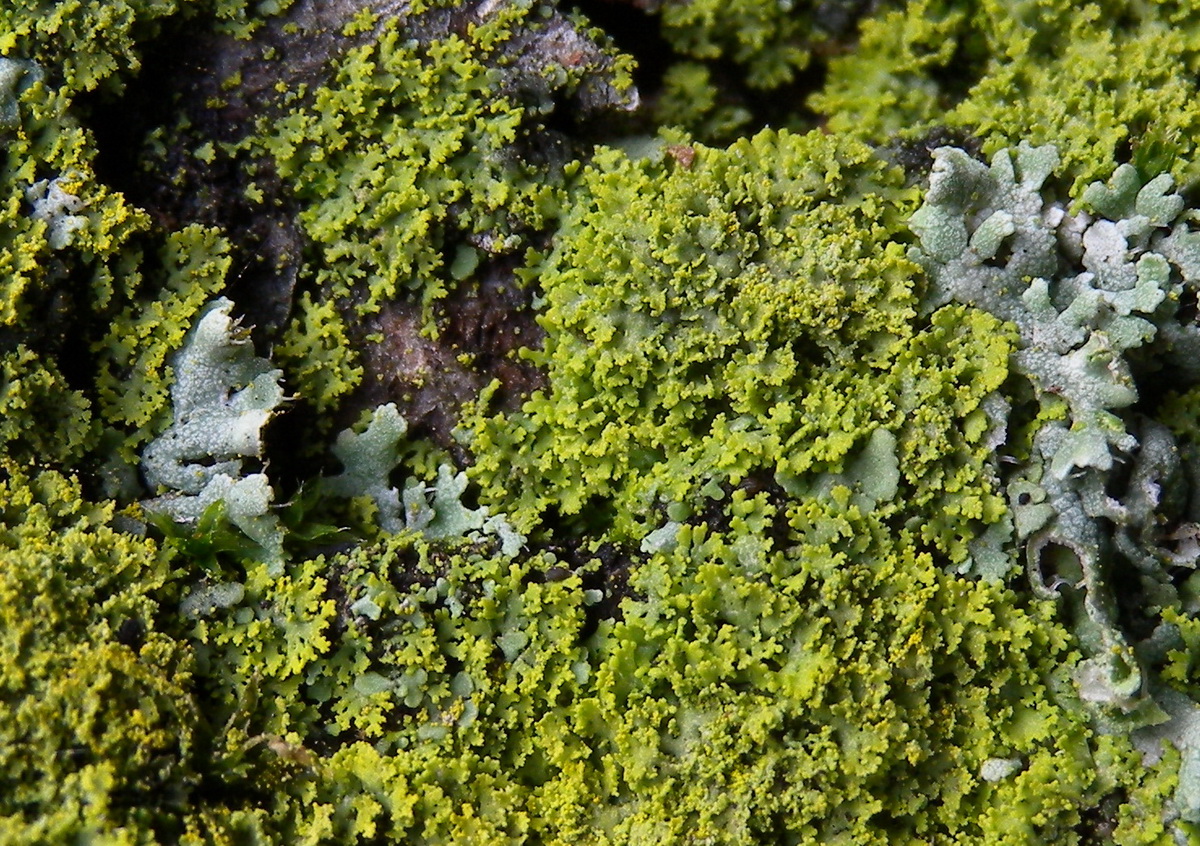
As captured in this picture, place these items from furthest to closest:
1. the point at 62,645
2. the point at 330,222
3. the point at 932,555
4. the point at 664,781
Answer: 1. the point at 330,222
2. the point at 932,555
3. the point at 664,781
4. the point at 62,645

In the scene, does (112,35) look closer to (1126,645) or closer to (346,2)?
(346,2)

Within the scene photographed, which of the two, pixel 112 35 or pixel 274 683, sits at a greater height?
pixel 112 35

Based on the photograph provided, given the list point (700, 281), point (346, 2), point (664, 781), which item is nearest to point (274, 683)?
point (664, 781)

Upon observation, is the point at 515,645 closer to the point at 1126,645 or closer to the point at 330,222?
the point at 330,222

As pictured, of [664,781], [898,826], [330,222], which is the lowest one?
[898,826]

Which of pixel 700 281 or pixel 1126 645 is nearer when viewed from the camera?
pixel 1126 645

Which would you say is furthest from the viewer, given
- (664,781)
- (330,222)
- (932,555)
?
(330,222)
